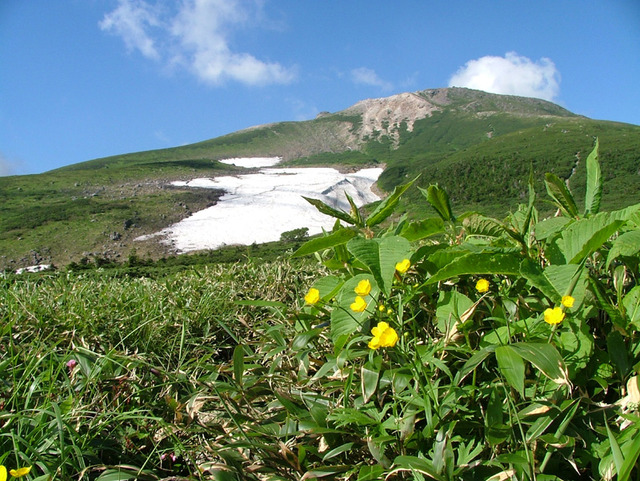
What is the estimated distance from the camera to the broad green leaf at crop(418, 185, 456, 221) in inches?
42.3

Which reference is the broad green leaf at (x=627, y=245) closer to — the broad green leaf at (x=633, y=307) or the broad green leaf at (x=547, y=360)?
the broad green leaf at (x=633, y=307)

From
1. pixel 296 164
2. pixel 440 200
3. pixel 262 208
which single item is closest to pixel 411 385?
pixel 440 200

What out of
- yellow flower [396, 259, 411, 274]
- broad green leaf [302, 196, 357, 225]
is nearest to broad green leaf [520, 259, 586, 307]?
yellow flower [396, 259, 411, 274]

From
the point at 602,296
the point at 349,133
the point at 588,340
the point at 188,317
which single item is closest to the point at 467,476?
the point at 588,340

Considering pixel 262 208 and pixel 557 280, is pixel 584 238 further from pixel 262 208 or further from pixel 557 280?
pixel 262 208

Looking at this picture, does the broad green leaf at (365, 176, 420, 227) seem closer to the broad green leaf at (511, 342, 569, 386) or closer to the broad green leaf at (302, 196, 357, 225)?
the broad green leaf at (302, 196, 357, 225)

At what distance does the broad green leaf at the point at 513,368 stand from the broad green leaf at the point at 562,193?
1.83 feet

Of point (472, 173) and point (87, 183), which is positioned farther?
point (87, 183)

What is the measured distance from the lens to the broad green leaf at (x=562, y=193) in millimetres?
1141

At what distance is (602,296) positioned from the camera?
900 millimetres

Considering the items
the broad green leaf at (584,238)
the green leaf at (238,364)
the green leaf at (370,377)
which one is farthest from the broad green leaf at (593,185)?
the green leaf at (238,364)

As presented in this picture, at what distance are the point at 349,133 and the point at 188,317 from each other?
91899mm

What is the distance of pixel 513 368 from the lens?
764 mm

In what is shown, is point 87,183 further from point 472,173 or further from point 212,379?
point 212,379
